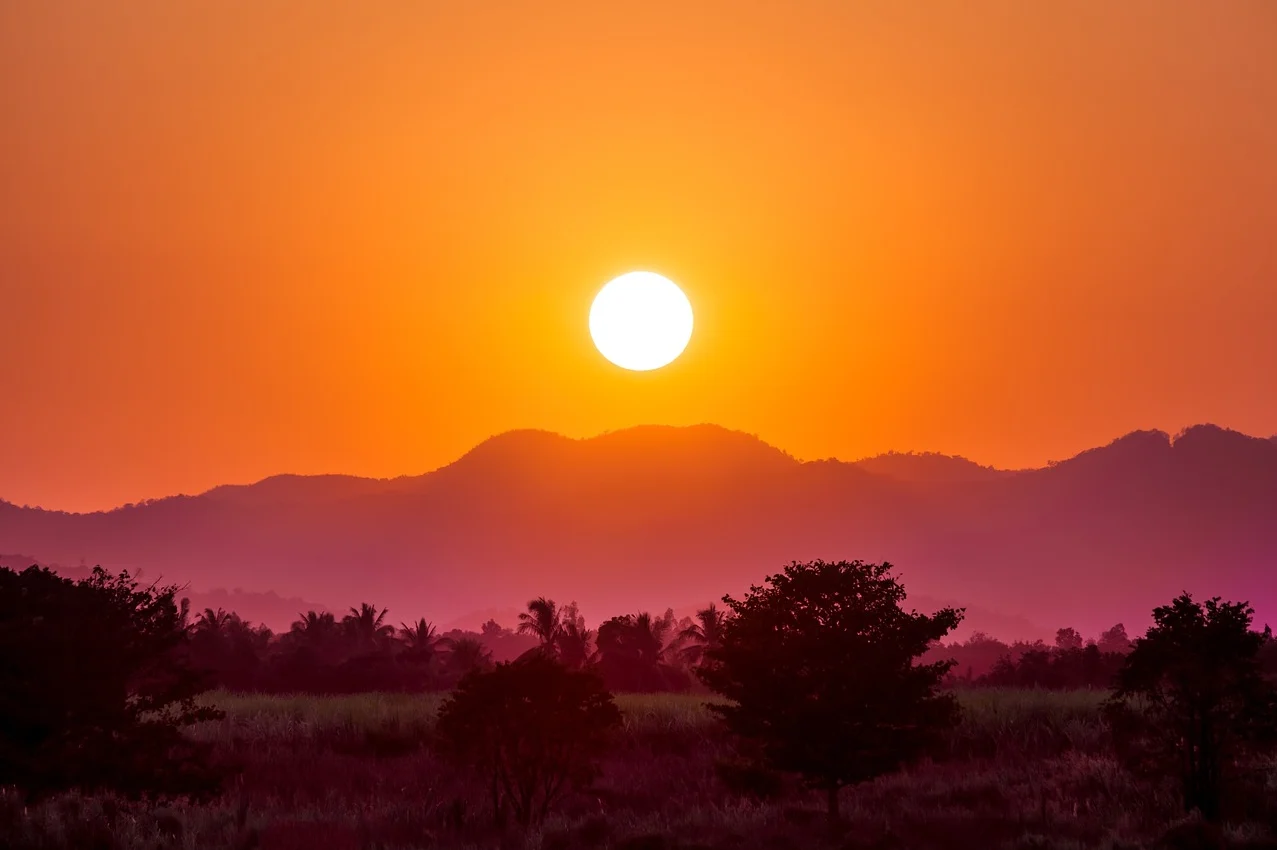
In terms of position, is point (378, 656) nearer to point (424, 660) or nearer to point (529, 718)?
point (424, 660)

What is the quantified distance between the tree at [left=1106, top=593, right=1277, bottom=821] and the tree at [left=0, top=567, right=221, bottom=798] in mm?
16848

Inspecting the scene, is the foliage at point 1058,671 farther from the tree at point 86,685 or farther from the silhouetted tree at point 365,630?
the tree at point 86,685

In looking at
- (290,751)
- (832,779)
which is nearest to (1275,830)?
(832,779)

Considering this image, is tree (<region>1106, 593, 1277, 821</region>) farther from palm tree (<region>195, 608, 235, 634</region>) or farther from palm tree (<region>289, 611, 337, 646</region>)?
palm tree (<region>289, 611, 337, 646</region>)

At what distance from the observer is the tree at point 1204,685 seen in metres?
21.3

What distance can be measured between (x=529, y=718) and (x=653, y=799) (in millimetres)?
7432

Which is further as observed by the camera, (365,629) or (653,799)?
(365,629)

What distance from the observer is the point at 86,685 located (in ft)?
65.4

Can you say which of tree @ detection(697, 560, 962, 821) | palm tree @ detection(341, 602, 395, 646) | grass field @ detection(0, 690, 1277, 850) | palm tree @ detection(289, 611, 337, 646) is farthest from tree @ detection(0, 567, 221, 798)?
palm tree @ detection(341, 602, 395, 646)

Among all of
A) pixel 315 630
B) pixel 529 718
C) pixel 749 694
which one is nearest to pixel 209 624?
pixel 315 630

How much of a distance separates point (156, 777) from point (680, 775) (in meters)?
17.7

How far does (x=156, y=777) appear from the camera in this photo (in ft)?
67.2

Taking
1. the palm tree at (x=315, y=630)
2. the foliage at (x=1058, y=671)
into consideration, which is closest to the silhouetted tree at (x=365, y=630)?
the palm tree at (x=315, y=630)

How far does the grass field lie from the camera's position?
2184cm
